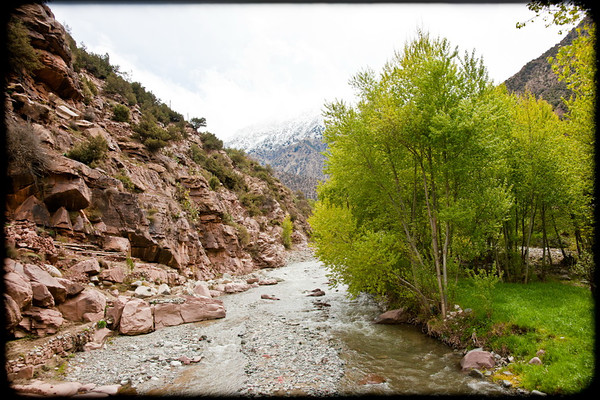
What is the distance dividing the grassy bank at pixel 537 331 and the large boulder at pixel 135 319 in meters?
9.88

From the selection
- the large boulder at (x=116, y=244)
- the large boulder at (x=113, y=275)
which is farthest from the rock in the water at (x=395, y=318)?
the large boulder at (x=116, y=244)

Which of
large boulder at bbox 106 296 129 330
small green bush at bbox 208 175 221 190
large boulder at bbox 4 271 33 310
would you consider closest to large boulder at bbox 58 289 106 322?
large boulder at bbox 106 296 129 330

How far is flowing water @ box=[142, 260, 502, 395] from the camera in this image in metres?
5.64

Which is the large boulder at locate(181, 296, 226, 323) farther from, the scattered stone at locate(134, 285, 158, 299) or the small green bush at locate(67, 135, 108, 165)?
the small green bush at locate(67, 135, 108, 165)

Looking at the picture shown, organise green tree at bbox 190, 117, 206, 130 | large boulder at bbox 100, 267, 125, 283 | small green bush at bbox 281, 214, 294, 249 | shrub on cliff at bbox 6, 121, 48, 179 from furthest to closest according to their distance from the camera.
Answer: green tree at bbox 190, 117, 206, 130 → small green bush at bbox 281, 214, 294, 249 → large boulder at bbox 100, 267, 125, 283 → shrub on cliff at bbox 6, 121, 48, 179

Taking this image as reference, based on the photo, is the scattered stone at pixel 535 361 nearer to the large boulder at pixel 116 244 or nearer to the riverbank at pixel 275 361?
the riverbank at pixel 275 361

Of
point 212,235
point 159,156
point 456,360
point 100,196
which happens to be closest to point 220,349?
point 456,360

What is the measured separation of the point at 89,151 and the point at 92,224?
14.5 ft

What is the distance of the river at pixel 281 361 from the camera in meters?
5.59

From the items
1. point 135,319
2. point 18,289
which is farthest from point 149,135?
point 18,289

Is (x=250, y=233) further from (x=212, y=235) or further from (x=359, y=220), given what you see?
(x=359, y=220)

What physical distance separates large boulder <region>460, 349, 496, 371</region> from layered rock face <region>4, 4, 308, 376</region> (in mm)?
9403

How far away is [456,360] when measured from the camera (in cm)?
688

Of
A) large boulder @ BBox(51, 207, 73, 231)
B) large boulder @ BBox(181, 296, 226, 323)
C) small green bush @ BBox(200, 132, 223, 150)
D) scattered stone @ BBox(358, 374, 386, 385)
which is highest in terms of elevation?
small green bush @ BBox(200, 132, 223, 150)
